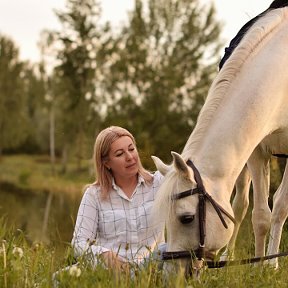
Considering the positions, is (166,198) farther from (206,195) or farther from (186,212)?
(206,195)

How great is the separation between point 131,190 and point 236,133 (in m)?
0.84

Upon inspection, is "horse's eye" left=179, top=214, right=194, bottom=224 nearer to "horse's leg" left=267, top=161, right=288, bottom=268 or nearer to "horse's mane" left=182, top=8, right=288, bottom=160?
"horse's mane" left=182, top=8, right=288, bottom=160

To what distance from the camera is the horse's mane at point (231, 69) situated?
3.76 m

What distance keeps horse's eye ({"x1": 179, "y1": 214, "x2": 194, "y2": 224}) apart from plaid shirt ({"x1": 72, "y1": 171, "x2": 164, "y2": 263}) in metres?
0.40

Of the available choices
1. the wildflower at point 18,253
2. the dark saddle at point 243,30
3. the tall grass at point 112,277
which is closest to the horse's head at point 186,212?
the tall grass at point 112,277

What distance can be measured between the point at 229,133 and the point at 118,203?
910 mm

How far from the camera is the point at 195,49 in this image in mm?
29938

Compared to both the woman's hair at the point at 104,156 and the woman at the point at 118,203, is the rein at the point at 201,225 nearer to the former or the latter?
the woman at the point at 118,203

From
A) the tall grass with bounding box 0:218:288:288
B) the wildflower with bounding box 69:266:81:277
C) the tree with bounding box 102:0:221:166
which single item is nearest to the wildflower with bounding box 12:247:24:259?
the tall grass with bounding box 0:218:288:288

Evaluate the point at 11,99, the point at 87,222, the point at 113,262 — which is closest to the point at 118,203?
the point at 87,222

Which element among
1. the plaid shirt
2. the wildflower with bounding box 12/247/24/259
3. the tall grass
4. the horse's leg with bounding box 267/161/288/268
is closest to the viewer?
the tall grass

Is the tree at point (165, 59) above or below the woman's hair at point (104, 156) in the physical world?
above

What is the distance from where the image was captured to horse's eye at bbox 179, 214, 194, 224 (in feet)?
11.3

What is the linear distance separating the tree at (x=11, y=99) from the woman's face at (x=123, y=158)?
130 ft
